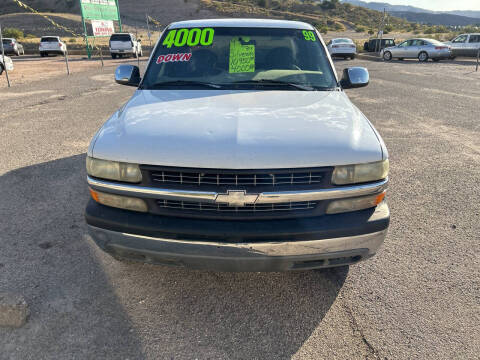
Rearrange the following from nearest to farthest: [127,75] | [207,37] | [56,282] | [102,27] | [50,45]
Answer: [56,282], [207,37], [127,75], [50,45], [102,27]

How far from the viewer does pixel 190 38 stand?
3.61 metres

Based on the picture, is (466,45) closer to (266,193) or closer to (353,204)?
(353,204)

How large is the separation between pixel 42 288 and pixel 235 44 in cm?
271

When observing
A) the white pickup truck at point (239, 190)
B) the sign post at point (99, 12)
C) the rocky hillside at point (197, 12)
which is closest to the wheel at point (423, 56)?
the sign post at point (99, 12)

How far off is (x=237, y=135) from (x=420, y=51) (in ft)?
82.1

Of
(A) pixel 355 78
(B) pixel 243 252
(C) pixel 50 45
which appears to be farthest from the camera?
(C) pixel 50 45

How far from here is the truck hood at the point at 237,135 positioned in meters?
2.12

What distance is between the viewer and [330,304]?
253 centimetres

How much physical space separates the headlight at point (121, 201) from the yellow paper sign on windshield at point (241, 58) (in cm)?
168

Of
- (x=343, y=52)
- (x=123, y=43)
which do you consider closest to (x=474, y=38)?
(x=343, y=52)

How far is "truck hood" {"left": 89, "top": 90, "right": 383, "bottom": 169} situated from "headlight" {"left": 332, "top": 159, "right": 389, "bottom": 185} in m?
0.04

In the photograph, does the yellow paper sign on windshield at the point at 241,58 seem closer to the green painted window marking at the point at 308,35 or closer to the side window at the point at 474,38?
the green painted window marking at the point at 308,35

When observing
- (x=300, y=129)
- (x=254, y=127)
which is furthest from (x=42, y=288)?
(x=300, y=129)

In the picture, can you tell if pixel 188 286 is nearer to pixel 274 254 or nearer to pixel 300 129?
pixel 274 254
